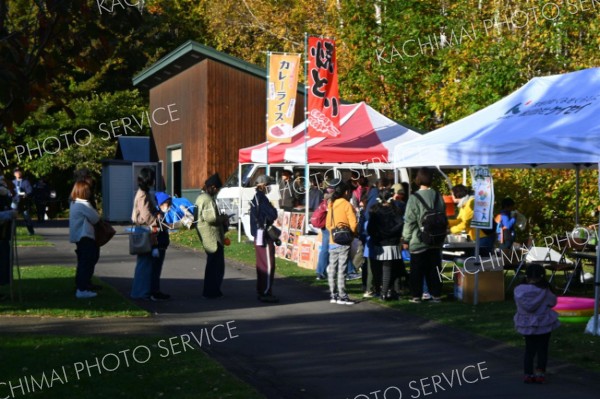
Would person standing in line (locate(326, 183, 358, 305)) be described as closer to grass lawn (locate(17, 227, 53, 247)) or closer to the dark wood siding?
grass lawn (locate(17, 227, 53, 247))

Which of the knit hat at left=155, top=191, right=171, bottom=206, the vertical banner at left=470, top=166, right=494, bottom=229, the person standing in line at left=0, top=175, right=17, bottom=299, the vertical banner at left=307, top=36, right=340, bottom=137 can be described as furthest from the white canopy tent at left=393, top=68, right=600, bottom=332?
the person standing in line at left=0, top=175, right=17, bottom=299

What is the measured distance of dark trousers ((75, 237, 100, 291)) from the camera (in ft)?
47.8

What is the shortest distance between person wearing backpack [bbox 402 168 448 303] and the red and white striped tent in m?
7.48

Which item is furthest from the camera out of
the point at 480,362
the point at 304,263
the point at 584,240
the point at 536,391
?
the point at 304,263

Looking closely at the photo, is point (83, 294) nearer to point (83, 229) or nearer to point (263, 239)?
point (83, 229)

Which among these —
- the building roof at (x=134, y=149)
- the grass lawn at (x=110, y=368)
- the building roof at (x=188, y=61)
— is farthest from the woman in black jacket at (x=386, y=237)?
the building roof at (x=134, y=149)

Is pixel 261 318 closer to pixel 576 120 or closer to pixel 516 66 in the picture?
pixel 576 120

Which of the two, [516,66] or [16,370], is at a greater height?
[516,66]

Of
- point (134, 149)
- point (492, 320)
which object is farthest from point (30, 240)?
point (492, 320)

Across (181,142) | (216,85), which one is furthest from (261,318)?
(181,142)

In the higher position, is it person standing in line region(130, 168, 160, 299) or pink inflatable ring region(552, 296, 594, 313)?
person standing in line region(130, 168, 160, 299)

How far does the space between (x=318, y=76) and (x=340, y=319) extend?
9.40 metres

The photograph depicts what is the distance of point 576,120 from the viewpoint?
12.8 metres

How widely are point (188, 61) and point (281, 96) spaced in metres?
13.4
